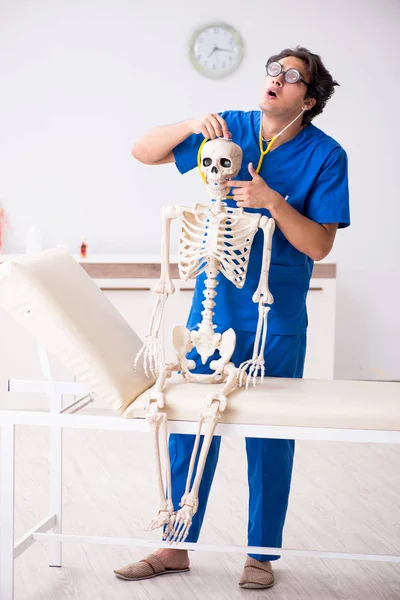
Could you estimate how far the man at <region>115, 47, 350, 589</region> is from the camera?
197 cm

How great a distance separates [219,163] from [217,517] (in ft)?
4.27

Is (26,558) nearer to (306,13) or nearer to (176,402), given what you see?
(176,402)

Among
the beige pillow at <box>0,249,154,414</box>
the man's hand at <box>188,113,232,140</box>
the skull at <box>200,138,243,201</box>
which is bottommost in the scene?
the beige pillow at <box>0,249,154,414</box>

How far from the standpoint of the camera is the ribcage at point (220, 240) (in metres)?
1.91

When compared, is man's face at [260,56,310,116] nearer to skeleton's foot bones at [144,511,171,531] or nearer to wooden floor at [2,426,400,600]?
skeleton's foot bones at [144,511,171,531]

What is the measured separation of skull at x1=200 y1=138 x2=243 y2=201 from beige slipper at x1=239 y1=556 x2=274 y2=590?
1.00m

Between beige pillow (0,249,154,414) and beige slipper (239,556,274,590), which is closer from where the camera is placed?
beige pillow (0,249,154,414)

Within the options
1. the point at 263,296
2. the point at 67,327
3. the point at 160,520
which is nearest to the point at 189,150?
the point at 263,296

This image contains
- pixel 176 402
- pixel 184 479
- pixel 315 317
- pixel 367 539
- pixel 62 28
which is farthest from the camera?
pixel 62 28

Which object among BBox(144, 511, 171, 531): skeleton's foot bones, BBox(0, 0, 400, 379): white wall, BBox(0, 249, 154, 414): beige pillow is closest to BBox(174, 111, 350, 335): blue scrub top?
BBox(0, 249, 154, 414): beige pillow

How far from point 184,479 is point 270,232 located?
2.32ft

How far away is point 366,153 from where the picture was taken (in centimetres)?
456

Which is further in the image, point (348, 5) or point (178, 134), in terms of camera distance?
point (348, 5)

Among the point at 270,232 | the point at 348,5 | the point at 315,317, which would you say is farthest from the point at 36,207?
the point at 270,232
